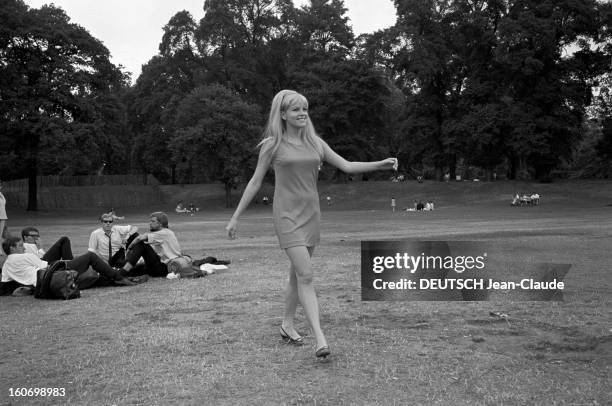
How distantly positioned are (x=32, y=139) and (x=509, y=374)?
49.2m

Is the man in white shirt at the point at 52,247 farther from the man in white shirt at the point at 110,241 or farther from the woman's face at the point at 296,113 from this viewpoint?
the woman's face at the point at 296,113

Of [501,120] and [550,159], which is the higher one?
[501,120]

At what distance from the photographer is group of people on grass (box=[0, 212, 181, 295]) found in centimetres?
1000

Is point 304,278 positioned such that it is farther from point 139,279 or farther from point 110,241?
point 110,241

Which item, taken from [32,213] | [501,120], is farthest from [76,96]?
[501,120]

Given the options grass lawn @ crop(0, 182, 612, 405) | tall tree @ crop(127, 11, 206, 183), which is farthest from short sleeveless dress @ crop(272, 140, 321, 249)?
tall tree @ crop(127, 11, 206, 183)

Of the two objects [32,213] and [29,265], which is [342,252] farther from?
[32,213]

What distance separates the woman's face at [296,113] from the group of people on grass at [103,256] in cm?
591

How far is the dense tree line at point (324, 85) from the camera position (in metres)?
47.2

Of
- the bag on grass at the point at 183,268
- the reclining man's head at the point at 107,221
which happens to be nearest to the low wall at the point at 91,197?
the reclining man's head at the point at 107,221

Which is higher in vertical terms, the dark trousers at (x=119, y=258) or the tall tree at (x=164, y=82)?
the tall tree at (x=164, y=82)

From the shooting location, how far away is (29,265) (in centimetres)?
1009

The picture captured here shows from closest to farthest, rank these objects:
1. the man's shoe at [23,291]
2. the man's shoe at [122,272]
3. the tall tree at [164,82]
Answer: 1. the man's shoe at [23,291]
2. the man's shoe at [122,272]
3. the tall tree at [164,82]

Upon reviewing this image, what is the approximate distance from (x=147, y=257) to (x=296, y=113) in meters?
6.71
